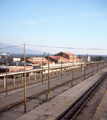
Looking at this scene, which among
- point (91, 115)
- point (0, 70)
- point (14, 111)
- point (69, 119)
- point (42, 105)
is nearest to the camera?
point (69, 119)

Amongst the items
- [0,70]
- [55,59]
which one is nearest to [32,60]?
[55,59]

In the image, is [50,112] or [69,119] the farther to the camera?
[50,112]

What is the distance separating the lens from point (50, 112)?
15.3 meters

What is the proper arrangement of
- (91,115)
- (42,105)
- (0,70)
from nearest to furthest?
(91,115), (42,105), (0,70)

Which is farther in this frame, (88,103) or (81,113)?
(88,103)

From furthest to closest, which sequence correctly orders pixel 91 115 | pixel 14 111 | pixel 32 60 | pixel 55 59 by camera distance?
pixel 55 59
pixel 32 60
pixel 14 111
pixel 91 115

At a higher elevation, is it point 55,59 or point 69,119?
point 55,59

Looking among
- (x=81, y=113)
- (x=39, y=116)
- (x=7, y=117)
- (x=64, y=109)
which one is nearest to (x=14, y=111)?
Result: (x=7, y=117)

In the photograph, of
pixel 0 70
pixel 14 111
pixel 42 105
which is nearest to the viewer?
pixel 14 111

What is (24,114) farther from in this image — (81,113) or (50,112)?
(81,113)

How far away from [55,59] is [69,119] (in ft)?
252

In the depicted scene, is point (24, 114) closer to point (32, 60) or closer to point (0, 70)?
point (0, 70)

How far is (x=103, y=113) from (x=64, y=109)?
4025 millimetres

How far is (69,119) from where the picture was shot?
1356cm
